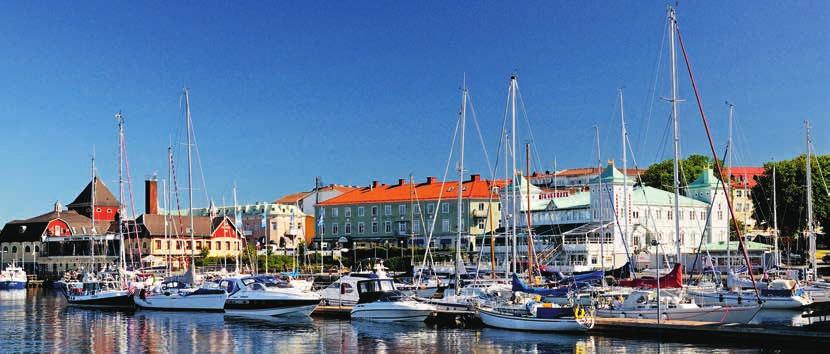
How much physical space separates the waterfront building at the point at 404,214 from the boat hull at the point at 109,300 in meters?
52.6

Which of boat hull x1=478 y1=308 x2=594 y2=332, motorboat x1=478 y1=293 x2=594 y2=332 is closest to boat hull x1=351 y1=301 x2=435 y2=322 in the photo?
boat hull x1=478 y1=308 x2=594 y2=332

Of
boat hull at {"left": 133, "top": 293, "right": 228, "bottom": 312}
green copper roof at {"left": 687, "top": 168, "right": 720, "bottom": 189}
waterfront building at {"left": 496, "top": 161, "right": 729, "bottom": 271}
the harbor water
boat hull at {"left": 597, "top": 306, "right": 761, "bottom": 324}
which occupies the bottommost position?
the harbor water

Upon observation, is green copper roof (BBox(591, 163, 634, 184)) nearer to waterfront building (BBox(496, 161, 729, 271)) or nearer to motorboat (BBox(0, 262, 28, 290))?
waterfront building (BBox(496, 161, 729, 271))

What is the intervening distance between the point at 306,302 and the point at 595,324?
19497mm

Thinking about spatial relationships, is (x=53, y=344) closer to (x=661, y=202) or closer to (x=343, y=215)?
(x=661, y=202)

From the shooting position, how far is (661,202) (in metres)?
107

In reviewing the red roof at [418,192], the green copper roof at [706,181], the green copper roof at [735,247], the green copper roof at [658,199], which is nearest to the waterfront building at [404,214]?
the red roof at [418,192]

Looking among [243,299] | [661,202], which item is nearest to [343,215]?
[661,202]

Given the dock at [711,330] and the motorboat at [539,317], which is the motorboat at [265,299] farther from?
the dock at [711,330]

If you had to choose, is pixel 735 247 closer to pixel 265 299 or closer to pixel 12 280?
pixel 265 299

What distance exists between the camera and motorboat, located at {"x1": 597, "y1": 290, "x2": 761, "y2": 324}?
4581 centimetres

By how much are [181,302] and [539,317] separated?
29008mm

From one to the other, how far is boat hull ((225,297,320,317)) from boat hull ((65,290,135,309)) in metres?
13.6

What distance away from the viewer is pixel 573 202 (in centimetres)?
10794
